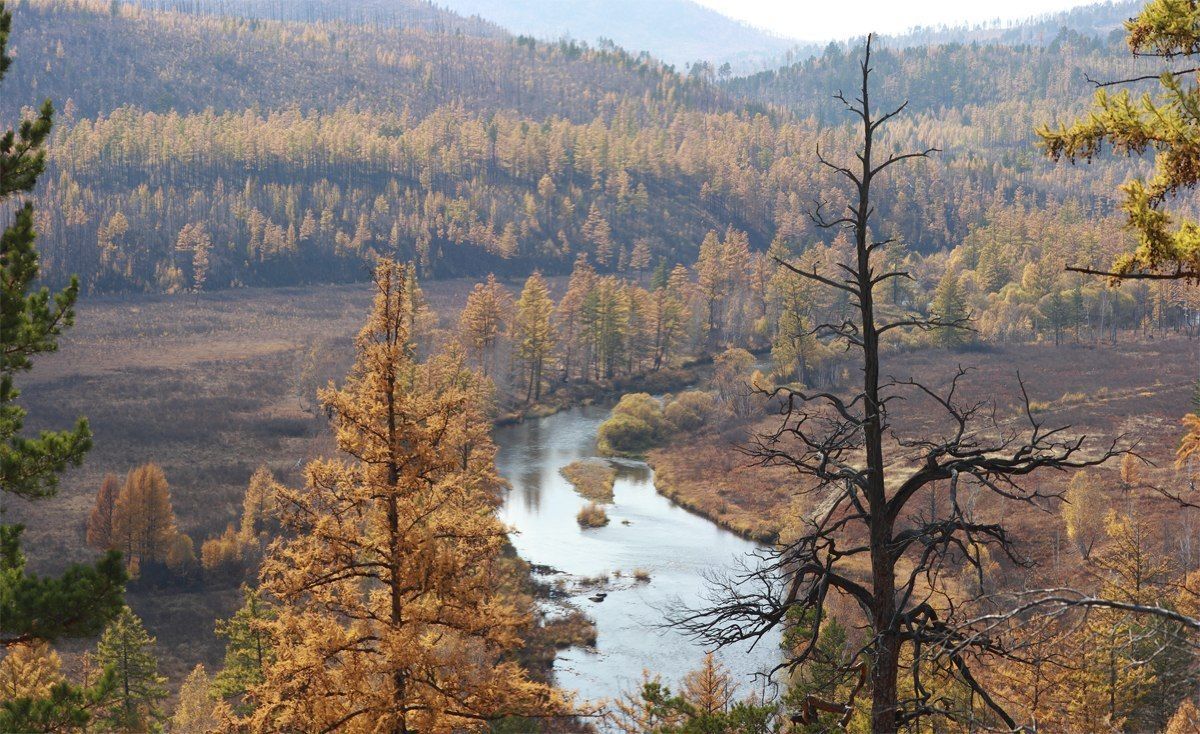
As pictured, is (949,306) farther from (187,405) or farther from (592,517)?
(187,405)

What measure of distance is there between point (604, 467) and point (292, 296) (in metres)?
81.9

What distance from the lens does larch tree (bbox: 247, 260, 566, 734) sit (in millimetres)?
16078

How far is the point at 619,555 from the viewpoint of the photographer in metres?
56.3

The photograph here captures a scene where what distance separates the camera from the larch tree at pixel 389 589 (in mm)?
16078

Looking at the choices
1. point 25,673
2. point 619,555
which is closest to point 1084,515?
point 619,555

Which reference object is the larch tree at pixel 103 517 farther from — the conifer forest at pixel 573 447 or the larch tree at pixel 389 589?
the larch tree at pixel 389 589

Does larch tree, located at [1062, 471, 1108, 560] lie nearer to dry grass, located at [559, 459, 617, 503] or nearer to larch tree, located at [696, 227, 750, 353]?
dry grass, located at [559, 459, 617, 503]

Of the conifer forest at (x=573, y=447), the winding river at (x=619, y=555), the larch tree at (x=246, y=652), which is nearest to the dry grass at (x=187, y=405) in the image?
the conifer forest at (x=573, y=447)

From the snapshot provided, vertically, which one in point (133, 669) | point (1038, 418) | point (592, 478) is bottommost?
point (133, 669)

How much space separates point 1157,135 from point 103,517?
57858 millimetres

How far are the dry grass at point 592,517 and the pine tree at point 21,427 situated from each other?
47.8 m

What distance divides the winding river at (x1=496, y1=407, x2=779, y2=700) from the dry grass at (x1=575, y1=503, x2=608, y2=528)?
48 centimetres

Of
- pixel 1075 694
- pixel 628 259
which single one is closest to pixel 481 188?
pixel 628 259

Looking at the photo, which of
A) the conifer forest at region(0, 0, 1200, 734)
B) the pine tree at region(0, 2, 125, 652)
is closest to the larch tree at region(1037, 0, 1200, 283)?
the conifer forest at region(0, 0, 1200, 734)
